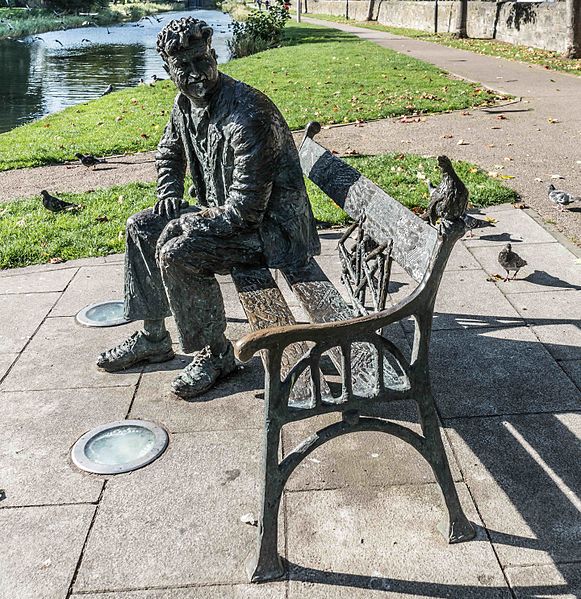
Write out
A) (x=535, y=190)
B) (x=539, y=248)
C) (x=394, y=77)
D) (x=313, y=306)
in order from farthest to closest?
(x=394, y=77), (x=535, y=190), (x=539, y=248), (x=313, y=306)

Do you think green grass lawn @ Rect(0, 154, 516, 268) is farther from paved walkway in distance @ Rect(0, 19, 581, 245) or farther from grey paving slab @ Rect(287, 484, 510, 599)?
grey paving slab @ Rect(287, 484, 510, 599)

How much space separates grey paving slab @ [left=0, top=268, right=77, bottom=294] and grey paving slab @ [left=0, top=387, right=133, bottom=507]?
5.55ft

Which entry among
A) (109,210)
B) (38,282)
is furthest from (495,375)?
(109,210)

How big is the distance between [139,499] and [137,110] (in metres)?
12.2

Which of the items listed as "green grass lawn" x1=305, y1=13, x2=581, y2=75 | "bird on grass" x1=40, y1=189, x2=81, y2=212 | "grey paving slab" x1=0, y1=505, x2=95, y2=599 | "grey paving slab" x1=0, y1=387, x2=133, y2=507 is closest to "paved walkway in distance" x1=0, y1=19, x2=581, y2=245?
"bird on grass" x1=40, y1=189, x2=81, y2=212

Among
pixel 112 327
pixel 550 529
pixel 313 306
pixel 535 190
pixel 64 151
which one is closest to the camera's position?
pixel 550 529

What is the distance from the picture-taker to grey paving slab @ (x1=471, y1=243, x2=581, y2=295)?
17.5ft

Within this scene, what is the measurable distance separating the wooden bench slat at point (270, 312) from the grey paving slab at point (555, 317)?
6.04ft

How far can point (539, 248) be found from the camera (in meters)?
6.07

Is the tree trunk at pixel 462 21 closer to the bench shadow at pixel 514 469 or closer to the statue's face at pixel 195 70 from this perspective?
the bench shadow at pixel 514 469

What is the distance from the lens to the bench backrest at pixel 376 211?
3.09m

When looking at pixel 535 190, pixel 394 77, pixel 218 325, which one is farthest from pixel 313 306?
pixel 394 77

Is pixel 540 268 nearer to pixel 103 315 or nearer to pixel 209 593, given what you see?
pixel 103 315

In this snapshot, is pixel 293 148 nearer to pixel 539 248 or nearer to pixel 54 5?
pixel 539 248
